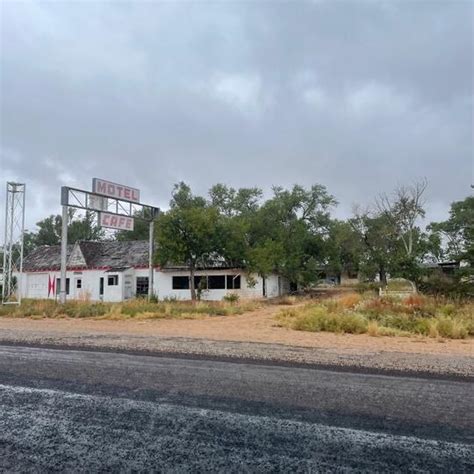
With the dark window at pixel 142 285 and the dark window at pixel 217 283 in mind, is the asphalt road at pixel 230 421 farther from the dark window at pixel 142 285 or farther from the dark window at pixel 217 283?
the dark window at pixel 142 285

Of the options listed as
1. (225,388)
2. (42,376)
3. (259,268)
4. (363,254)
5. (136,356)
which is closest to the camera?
(225,388)

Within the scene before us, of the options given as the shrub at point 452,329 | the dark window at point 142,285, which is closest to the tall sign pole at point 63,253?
the dark window at point 142,285

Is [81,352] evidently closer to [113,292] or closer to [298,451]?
[298,451]

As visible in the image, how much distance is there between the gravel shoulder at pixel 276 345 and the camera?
27.3 ft

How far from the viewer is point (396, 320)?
1490 centimetres

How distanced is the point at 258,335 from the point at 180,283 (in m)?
23.4

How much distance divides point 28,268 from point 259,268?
72.9 ft

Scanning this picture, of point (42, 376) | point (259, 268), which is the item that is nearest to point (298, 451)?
point (42, 376)

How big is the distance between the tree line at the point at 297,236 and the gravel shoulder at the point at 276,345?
14633 millimetres

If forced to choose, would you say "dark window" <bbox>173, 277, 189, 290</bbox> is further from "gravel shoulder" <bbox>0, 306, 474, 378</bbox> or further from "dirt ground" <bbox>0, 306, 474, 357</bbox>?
"gravel shoulder" <bbox>0, 306, 474, 378</bbox>

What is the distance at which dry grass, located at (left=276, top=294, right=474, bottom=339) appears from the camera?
43.1ft

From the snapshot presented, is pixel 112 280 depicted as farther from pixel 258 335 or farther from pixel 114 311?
pixel 258 335

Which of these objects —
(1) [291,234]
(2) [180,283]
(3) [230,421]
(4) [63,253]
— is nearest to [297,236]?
(1) [291,234]

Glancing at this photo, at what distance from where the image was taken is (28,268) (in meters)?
41.4
